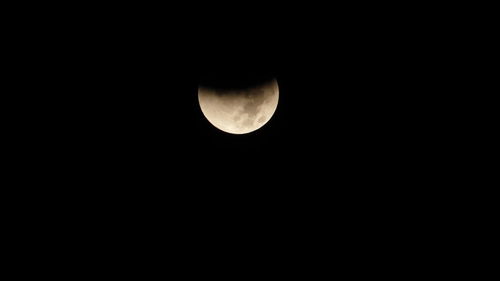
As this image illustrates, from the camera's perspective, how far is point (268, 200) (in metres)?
3.84

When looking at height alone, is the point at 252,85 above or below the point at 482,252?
above

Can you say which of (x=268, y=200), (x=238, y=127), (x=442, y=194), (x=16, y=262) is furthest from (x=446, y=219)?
(x=16, y=262)

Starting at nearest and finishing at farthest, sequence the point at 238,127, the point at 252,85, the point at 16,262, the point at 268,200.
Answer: the point at 252,85 < the point at 238,127 < the point at 16,262 < the point at 268,200

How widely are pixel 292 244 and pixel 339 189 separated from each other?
107cm

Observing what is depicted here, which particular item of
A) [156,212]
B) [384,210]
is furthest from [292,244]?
[156,212]

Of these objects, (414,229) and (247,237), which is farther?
(247,237)

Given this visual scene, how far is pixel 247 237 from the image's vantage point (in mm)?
3887

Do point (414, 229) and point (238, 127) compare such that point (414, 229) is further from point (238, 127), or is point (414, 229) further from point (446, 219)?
point (238, 127)

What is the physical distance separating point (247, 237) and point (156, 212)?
1.40m

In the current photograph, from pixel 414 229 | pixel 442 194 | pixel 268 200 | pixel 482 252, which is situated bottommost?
pixel 482 252

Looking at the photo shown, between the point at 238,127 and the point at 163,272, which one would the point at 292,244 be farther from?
the point at 238,127

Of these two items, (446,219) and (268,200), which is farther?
(268,200)

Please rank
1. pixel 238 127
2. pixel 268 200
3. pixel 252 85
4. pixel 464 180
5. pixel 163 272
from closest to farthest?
pixel 252 85, pixel 238 127, pixel 464 180, pixel 163 272, pixel 268 200

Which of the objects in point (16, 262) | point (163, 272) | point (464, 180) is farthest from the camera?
point (163, 272)
